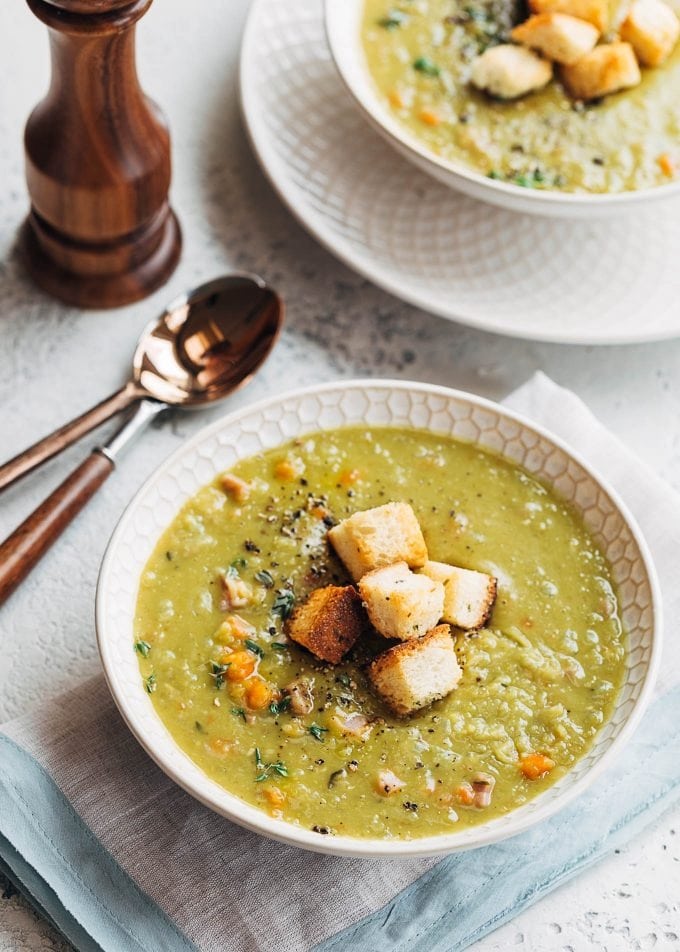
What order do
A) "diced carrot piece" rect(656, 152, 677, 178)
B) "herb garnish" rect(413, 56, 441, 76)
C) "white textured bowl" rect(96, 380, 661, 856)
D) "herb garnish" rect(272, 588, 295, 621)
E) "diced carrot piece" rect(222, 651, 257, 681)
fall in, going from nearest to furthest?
"white textured bowl" rect(96, 380, 661, 856)
"diced carrot piece" rect(222, 651, 257, 681)
"herb garnish" rect(272, 588, 295, 621)
"diced carrot piece" rect(656, 152, 677, 178)
"herb garnish" rect(413, 56, 441, 76)

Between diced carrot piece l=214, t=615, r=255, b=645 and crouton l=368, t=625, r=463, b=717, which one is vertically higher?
diced carrot piece l=214, t=615, r=255, b=645

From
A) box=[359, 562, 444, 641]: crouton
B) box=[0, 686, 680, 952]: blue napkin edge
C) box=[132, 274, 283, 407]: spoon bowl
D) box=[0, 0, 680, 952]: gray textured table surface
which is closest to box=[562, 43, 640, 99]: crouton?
box=[0, 0, 680, 952]: gray textured table surface

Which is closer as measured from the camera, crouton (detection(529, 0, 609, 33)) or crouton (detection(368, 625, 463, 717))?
crouton (detection(368, 625, 463, 717))

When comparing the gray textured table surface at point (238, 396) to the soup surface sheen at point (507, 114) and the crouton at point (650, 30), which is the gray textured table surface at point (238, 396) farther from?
the crouton at point (650, 30)

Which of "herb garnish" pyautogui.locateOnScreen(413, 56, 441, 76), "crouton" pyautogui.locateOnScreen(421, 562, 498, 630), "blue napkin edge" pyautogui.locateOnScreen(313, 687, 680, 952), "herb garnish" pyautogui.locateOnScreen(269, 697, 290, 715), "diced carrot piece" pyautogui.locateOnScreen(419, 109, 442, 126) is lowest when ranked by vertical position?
"blue napkin edge" pyautogui.locateOnScreen(313, 687, 680, 952)

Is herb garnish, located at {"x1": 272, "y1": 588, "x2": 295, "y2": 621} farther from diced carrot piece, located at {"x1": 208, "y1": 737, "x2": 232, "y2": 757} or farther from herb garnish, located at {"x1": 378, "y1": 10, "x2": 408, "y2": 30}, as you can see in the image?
herb garnish, located at {"x1": 378, "y1": 10, "x2": 408, "y2": 30}

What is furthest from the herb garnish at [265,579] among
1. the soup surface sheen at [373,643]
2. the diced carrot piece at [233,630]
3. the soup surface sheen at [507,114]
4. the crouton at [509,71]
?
the crouton at [509,71]

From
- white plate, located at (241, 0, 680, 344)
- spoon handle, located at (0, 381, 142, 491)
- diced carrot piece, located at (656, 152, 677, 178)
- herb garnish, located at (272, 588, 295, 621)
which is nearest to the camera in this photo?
herb garnish, located at (272, 588, 295, 621)

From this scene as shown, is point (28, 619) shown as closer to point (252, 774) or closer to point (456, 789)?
point (252, 774)
